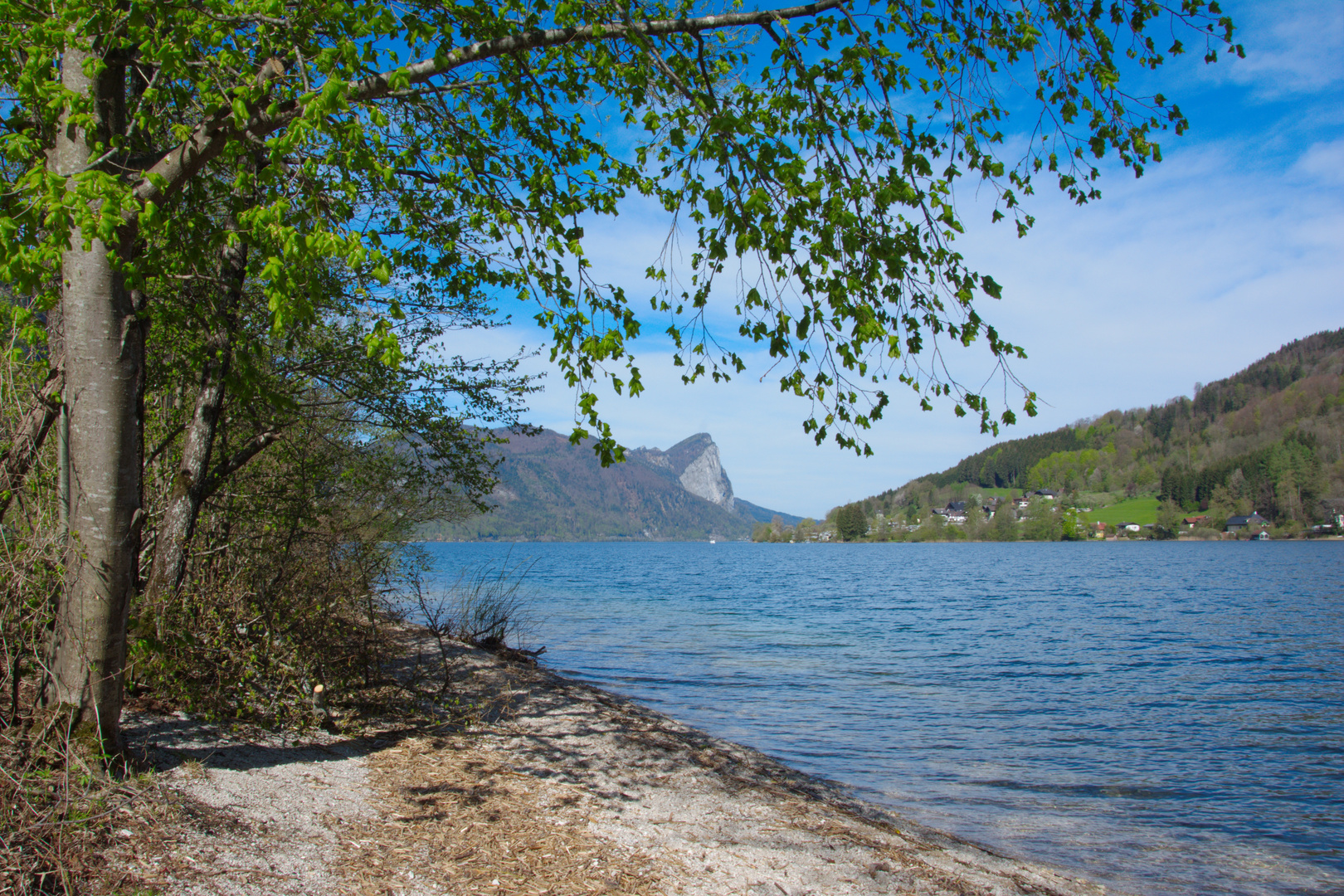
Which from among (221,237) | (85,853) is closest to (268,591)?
(85,853)

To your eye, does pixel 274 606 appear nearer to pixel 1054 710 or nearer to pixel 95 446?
pixel 95 446

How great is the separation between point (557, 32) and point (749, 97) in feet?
4.68

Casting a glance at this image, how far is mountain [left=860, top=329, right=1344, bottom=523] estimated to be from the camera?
400ft

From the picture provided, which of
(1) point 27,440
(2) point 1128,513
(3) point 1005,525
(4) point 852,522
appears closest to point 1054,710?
(1) point 27,440

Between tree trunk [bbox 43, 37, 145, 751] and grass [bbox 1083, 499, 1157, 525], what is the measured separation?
164 metres

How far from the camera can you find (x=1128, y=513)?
146m

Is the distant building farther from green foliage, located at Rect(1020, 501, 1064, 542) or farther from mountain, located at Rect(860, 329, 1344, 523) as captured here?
green foliage, located at Rect(1020, 501, 1064, 542)

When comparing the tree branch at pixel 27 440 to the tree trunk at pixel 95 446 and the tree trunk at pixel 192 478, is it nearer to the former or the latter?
the tree trunk at pixel 95 446

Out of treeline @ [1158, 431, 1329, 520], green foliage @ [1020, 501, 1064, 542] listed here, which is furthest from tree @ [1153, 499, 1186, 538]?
green foliage @ [1020, 501, 1064, 542]

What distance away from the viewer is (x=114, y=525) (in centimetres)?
498

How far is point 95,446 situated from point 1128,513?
558ft

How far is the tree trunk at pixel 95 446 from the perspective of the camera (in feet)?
15.9

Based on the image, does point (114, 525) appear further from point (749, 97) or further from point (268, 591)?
point (749, 97)

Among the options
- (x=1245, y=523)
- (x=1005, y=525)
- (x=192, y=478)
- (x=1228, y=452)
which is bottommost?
(x=1245, y=523)
